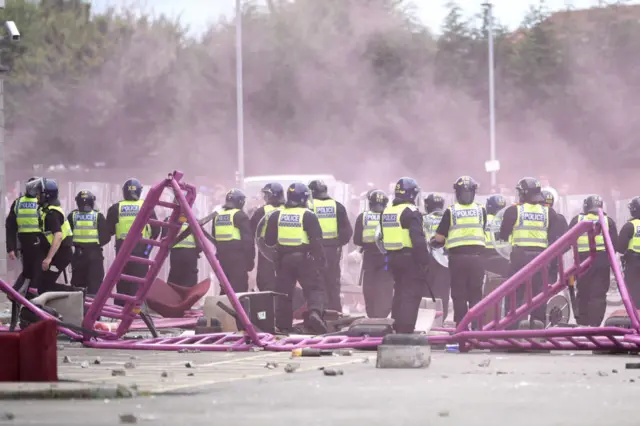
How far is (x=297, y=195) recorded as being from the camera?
58.6 feet

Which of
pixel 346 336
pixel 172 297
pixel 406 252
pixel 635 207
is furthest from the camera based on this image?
pixel 172 297

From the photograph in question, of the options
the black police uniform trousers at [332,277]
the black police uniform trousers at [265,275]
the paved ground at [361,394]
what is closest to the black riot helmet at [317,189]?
the black police uniform trousers at [332,277]

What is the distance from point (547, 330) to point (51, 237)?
7.39 m

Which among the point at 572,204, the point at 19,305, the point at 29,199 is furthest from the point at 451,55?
the point at 19,305

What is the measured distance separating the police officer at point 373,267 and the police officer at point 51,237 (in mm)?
3934

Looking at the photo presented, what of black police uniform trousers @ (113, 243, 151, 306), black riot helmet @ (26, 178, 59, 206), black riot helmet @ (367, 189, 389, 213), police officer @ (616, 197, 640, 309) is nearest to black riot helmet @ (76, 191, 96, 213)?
black police uniform trousers @ (113, 243, 151, 306)

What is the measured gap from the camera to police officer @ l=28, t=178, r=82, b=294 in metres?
18.2

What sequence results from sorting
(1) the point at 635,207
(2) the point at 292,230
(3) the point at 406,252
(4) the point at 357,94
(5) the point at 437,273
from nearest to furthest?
(3) the point at 406,252 → (2) the point at 292,230 → (1) the point at 635,207 → (5) the point at 437,273 → (4) the point at 357,94

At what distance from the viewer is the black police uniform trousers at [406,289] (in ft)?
54.2

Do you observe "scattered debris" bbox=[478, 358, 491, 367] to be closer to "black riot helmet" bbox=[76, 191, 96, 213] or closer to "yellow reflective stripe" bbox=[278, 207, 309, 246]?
"yellow reflective stripe" bbox=[278, 207, 309, 246]

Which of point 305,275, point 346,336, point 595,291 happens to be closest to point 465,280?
point 305,275

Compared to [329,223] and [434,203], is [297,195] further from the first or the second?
[434,203]

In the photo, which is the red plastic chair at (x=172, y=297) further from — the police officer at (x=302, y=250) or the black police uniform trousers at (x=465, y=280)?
the black police uniform trousers at (x=465, y=280)

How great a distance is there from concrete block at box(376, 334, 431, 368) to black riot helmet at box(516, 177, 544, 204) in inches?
238
